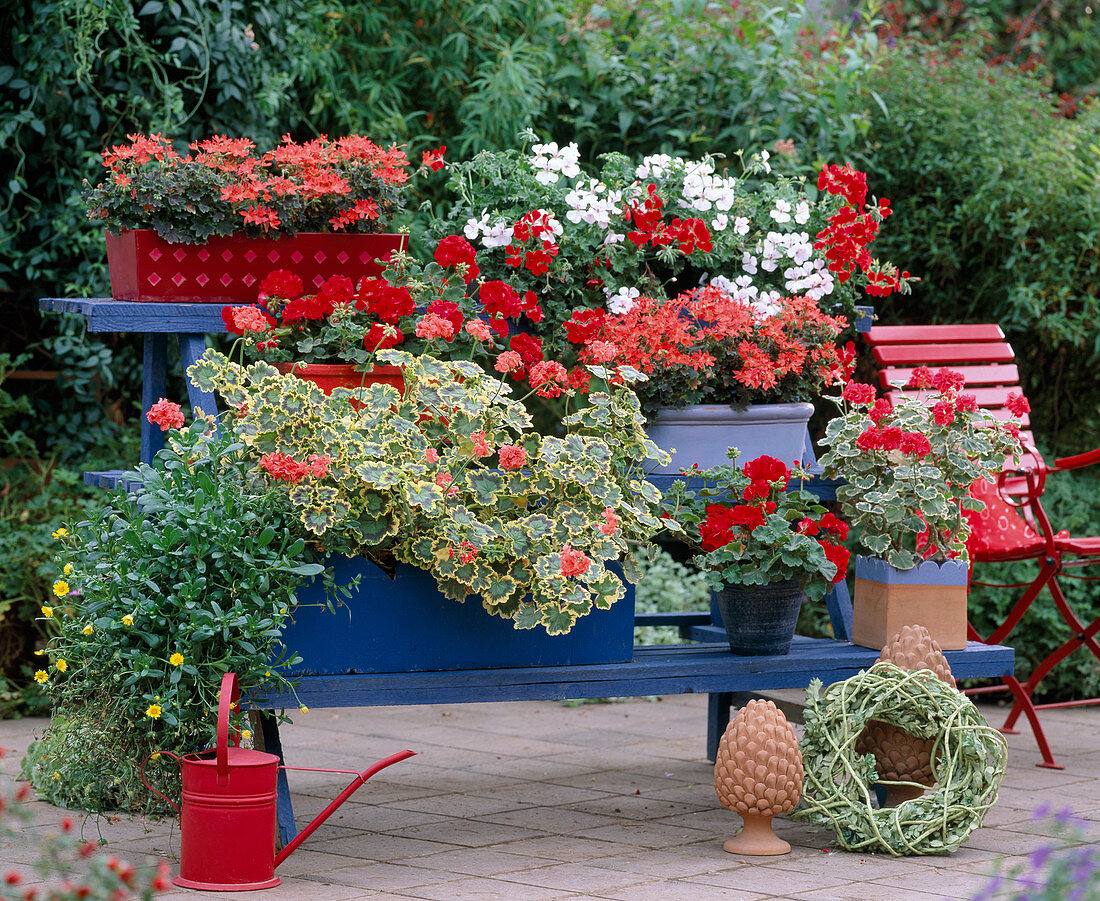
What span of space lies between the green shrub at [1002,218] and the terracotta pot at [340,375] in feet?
8.54

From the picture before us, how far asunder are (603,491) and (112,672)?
108cm

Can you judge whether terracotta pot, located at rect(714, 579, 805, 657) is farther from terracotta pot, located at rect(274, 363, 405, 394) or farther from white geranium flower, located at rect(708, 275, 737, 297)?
terracotta pot, located at rect(274, 363, 405, 394)

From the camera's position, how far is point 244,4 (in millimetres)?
4984

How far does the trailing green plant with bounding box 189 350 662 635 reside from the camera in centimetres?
301

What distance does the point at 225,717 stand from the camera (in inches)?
108

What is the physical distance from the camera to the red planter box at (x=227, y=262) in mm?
3443

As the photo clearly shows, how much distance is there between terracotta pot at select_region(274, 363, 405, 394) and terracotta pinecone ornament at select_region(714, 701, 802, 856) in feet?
3.51

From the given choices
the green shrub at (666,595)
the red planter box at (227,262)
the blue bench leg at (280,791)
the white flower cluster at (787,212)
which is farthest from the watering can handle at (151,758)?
the green shrub at (666,595)

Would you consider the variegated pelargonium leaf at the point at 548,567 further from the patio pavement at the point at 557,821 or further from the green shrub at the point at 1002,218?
the green shrub at the point at 1002,218

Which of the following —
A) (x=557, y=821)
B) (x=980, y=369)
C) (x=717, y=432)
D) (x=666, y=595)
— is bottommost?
(x=557, y=821)

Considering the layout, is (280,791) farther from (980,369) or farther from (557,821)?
(980,369)

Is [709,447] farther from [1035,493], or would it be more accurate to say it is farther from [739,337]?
[1035,493]

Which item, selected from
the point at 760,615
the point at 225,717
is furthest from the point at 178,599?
the point at 760,615

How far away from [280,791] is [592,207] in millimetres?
1582
